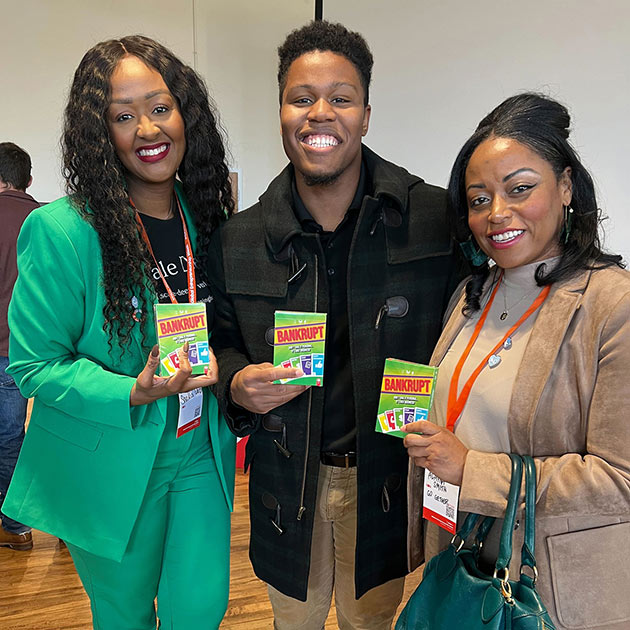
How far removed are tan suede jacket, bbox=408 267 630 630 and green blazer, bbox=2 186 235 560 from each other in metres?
0.87

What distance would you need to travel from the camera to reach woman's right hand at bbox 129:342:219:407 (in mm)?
1353

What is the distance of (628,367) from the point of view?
103 cm

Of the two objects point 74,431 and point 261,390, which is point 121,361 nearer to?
point 74,431

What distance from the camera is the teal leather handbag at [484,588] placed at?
1.04m

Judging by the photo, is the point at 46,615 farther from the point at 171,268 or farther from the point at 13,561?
the point at 171,268

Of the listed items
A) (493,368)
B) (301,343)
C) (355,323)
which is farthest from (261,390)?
(493,368)

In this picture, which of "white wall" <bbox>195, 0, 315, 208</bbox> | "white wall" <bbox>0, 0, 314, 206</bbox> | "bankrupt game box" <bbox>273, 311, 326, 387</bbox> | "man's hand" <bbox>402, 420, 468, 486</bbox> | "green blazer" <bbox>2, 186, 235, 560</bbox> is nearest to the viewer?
"man's hand" <bbox>402, 420, 468, 486</bbox>

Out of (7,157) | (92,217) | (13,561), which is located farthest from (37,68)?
(92,217)

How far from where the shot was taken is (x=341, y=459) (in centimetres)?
151

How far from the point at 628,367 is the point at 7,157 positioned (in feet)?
10.6

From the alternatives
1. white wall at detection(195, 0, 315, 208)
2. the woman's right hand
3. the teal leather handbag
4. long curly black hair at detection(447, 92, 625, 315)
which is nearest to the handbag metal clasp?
the teal leather handbag

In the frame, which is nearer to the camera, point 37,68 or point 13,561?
point 13,561

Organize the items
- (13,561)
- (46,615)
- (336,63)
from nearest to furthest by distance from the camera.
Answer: (336,63), (46,615), (13,561)

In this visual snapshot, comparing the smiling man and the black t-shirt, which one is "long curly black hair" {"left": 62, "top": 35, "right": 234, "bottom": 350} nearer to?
the black t-shirt
